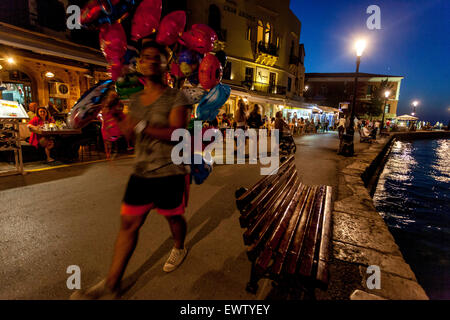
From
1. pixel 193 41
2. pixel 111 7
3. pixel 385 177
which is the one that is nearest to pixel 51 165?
pixel 111 7

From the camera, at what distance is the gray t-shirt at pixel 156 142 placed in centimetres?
172

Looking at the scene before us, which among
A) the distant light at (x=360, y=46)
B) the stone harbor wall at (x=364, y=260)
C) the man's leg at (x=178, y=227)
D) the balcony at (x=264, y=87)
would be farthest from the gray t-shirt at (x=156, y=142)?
the balcony at (x=264, y=87)

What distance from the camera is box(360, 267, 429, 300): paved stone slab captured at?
1832 mm

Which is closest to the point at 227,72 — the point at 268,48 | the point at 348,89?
the point at 268,48

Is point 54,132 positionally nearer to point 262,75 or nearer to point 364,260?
point 364,260

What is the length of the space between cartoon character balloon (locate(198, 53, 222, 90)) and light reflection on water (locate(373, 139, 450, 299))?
3.46 meters

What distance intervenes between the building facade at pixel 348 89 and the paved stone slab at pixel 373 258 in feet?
159

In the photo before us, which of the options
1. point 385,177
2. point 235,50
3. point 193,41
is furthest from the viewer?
point 235,50

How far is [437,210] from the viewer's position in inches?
202

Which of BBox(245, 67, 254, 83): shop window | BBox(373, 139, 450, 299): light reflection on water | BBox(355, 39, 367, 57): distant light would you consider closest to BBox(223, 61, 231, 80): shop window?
BBox(245, 67, 254, 83): shop window

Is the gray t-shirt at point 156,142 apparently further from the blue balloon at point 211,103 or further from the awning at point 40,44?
the awning at point 40,44

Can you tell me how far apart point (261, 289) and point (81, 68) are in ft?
39.2

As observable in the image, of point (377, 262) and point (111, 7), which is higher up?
point (111, 7)
